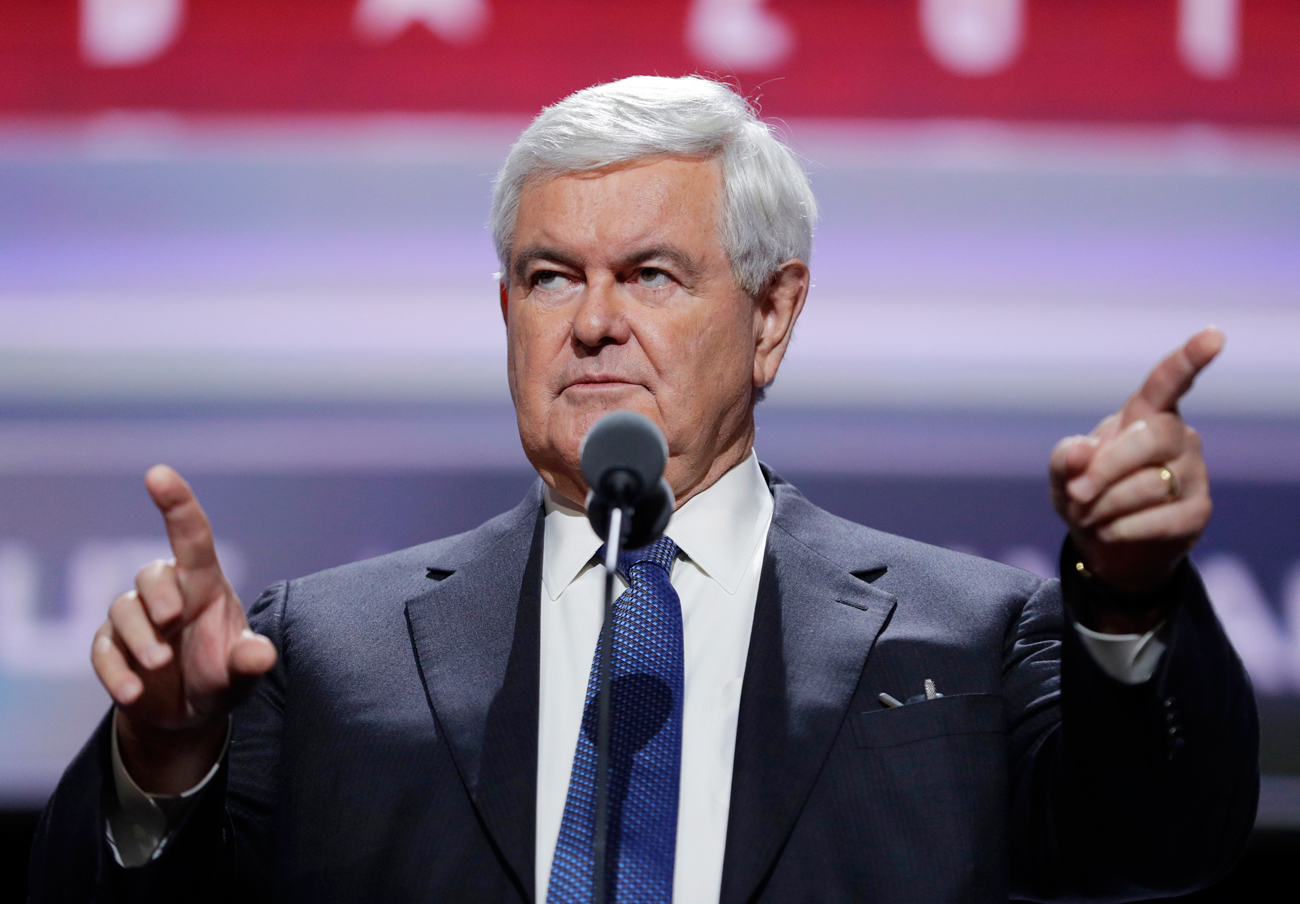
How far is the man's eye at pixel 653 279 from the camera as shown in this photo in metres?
1.65

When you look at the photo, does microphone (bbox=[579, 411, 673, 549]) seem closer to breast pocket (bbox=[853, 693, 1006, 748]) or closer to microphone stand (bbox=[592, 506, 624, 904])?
microphone stand (bbox=[592, 506, 624, 904])

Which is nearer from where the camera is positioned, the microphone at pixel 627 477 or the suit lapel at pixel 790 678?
the microphone at pixel 627 477

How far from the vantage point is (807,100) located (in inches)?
97.5

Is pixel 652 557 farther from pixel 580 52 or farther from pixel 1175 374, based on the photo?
pixel 580 52

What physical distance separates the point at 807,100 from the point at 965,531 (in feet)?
2.89

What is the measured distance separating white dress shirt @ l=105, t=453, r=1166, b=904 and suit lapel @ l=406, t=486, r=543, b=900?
→ 0.03 metres

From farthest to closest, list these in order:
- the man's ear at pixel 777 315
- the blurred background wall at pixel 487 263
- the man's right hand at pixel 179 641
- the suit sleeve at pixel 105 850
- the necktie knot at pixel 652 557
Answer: the blurred background wall at pixel 487 263 → the man's ear at pixel 777 315 → the necktie knot at pixel 652 557 → the suit sleeve at pixel 105 850 → the man's right hand at pixel 179 641

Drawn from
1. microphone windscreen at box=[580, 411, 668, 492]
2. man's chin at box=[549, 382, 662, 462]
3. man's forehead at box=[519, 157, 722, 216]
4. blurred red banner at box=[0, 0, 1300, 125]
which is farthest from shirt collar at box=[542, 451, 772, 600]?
blurred red banner at box=[0, 0, 1300, 125]

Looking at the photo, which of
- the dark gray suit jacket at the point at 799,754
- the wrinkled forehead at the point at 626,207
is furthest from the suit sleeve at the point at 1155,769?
the wrinkled forehead at the point at 626,207

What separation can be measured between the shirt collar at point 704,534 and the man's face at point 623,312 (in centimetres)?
4

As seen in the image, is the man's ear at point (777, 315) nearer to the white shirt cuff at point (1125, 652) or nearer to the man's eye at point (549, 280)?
the man's eye at point (549, 280)

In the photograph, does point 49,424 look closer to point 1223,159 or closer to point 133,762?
point 133,762

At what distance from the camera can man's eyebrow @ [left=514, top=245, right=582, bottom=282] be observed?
1632 mm

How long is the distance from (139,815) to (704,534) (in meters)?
0.73
